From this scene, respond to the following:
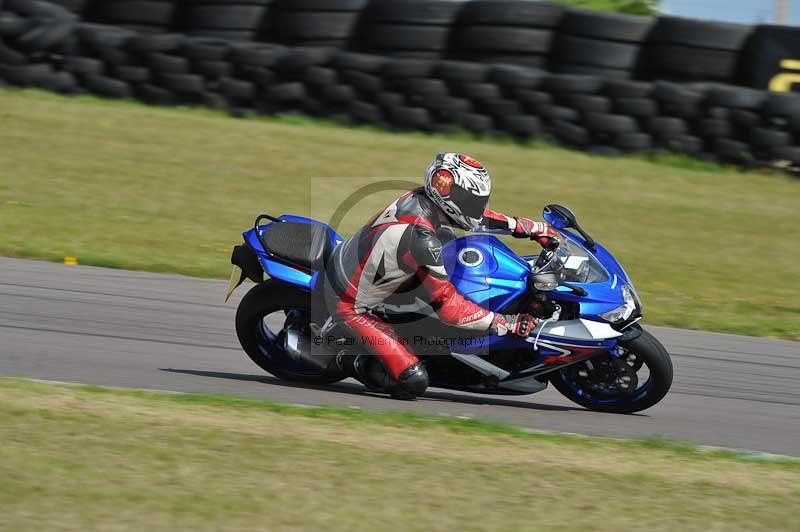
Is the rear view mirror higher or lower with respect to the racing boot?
higher

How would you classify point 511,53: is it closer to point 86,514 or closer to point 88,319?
point 88,319

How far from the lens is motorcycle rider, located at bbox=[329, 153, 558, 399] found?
18.8 ft

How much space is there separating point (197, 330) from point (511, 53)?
770 centimetres

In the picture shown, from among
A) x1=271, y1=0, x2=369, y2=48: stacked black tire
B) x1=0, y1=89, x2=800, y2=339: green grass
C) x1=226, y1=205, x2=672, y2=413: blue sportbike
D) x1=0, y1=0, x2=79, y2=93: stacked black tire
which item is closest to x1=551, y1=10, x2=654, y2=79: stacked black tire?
x1=0, y1=89, x2=800, y2=339: green grass

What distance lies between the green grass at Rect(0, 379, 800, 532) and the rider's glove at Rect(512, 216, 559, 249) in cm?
106

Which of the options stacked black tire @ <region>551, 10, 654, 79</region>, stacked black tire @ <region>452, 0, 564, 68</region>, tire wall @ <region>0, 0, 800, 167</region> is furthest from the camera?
stacked black tire @ <region>452, 0, 564, 68</region>

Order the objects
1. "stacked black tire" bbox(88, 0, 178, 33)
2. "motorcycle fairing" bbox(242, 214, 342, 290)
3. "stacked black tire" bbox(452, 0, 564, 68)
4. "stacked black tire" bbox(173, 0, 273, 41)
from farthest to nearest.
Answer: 1. "stacked black tire" bbox(88, 0, 178, 33)
2. "stacked black tire" bbox(173, 0, 273, 41)
3. "stacked black tire" bbox(452, 0, 564, 68)
4. "motorcycle fairing" bbox(242, 214, 342, 290)

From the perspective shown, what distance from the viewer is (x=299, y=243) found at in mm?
6223

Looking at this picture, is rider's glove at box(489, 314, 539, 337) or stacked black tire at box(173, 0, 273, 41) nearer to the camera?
rider's glove at box(489, 314, 539, 337)

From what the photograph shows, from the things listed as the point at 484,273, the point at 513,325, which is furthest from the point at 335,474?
the point at 484,273

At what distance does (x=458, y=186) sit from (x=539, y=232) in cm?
58

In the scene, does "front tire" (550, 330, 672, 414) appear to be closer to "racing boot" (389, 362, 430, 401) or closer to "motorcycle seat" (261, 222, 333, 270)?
"racing boot" (389, 362, 430, 401)

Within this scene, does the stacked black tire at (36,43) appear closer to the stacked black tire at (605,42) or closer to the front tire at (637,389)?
the stacked black tire at (605,42)

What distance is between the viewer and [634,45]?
13703mm
